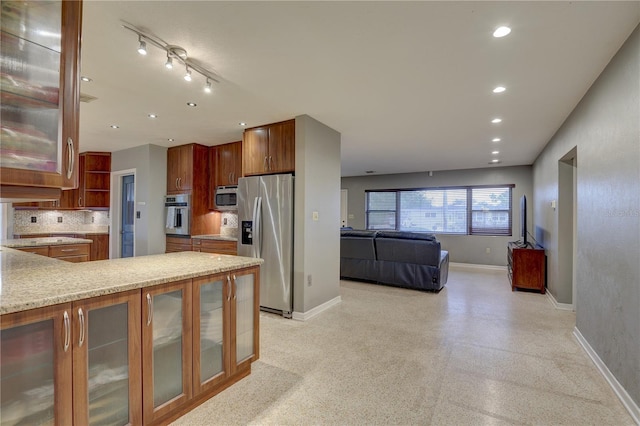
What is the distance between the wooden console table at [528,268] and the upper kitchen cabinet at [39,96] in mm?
5794

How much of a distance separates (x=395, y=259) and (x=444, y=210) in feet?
11.3

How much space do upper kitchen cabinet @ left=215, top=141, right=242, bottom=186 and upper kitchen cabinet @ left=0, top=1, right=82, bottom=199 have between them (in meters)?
3.64

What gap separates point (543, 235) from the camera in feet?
16.9

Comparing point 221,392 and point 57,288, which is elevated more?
point 57,288

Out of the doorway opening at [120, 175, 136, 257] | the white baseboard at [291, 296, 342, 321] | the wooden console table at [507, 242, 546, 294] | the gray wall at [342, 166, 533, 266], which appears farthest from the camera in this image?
the gray wall at [342, 166, 533, 266]

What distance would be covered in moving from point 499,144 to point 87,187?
7.58m

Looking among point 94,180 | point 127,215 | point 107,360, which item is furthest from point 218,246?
point 94,180

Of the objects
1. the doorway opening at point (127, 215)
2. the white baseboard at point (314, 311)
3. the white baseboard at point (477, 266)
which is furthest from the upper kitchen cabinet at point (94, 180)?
the white baseboard at point (477, 266)

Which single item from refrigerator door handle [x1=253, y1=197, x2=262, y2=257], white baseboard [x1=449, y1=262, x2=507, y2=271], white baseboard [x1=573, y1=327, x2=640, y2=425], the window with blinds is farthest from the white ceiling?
white baseboard [x1=449, y1=262, x2=507, y2=271]

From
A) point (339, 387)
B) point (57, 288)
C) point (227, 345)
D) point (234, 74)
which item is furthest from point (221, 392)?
point (234, 74)

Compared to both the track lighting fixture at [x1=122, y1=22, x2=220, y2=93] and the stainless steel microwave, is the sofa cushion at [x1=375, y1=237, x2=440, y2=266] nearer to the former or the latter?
the stainless steel microwave

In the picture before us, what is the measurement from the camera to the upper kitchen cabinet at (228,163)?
16.5ft

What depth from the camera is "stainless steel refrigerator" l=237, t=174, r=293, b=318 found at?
369 centimetres

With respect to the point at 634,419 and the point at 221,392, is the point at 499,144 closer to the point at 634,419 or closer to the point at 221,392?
the point at 634,419
